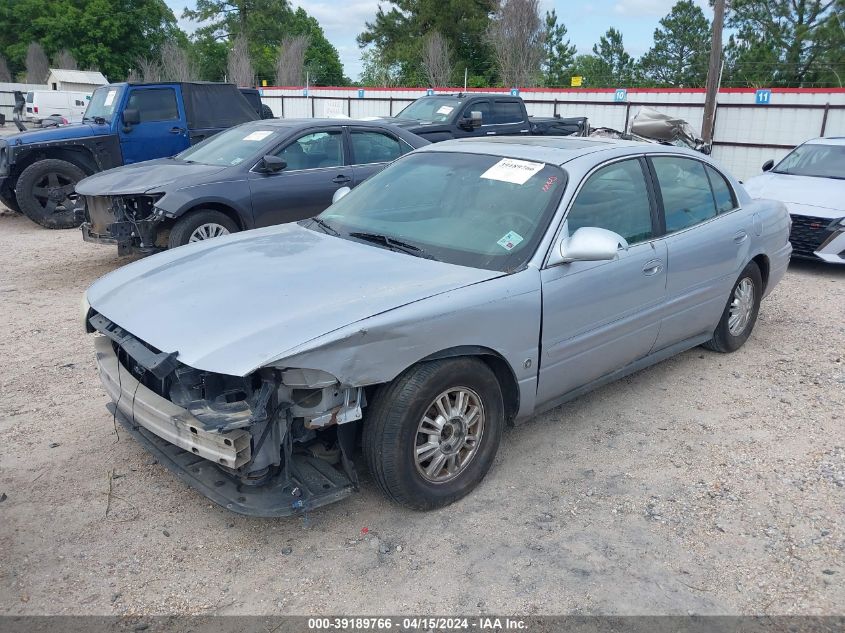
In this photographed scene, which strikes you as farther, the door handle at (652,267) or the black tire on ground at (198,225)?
the black tire on ground at (198,225)

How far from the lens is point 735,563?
309cm

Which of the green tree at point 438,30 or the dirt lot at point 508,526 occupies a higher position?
the green tree at point 438,30

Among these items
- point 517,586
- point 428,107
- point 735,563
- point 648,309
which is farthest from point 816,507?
point 428,107

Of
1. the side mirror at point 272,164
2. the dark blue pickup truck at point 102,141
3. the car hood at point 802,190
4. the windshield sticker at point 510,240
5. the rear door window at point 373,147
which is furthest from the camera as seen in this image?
the dark blue pickup truck at point 102,141

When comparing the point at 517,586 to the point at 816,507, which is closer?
the point at 517,586

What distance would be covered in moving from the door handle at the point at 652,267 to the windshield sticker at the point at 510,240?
3.13 feet

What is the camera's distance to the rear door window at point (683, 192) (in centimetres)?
454

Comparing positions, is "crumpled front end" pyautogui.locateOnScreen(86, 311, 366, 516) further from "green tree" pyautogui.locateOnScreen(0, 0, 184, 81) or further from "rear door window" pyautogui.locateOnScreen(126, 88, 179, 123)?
"green tree" pyautogui.locateOnScreen(0, 0, 184, 81)

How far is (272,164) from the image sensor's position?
24.3ft

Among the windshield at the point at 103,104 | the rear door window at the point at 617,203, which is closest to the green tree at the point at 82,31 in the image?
the windshield at the point at 103,104

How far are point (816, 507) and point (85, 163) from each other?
1011 centimetres

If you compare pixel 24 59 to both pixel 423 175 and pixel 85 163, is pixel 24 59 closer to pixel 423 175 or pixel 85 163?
pixel 85 163

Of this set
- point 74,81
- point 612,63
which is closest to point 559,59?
point 612,63

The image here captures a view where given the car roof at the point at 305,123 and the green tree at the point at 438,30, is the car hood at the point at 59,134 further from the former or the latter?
the green tree at the point at 438,30
